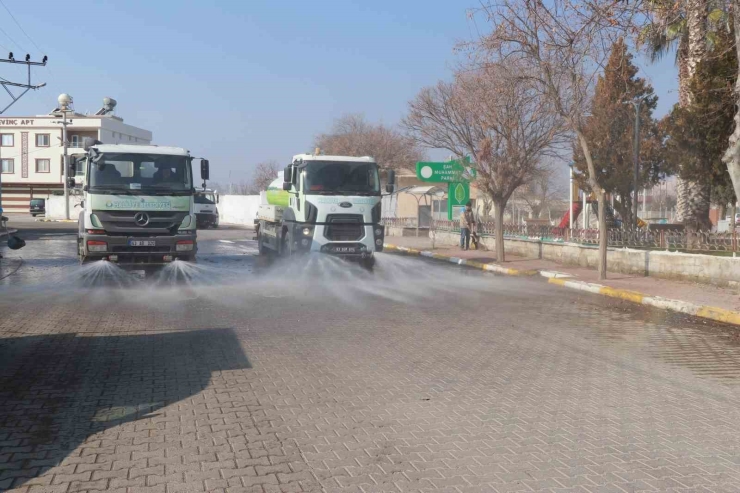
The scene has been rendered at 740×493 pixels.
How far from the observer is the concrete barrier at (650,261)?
15.8m

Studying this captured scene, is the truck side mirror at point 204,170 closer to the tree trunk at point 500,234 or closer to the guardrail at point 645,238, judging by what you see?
the tree trunk at point 500,234

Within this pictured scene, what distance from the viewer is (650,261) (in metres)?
18.1

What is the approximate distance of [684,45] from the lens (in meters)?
21.7

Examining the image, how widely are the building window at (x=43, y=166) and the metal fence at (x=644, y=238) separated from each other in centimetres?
6468

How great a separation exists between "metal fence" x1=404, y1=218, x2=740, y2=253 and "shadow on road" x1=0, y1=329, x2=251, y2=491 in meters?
11.4

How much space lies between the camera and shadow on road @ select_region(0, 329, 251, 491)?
5434 millimetres

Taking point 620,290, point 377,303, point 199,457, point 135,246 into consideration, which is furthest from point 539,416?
point 135,246

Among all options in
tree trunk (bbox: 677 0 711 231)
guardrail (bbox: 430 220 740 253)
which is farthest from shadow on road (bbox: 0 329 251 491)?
tree trunk (bbox: 677 0 711 231)

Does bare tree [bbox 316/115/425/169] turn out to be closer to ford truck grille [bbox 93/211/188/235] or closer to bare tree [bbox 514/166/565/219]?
bare tree [bbox 514/166/565/219]

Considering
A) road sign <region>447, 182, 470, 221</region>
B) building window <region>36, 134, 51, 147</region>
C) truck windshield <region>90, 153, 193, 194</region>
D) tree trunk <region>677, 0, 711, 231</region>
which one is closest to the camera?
truck windshield <region>90, 153, 193, 194</region>

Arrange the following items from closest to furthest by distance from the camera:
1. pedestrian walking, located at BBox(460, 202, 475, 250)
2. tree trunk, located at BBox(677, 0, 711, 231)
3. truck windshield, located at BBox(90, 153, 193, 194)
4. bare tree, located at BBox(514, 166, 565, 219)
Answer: truck windshield, located at BBox(90, 153, 193, 194), tree trunk, located at BBox(677, 0, 711, 231), pedestrian walking, located at BBox(460, 202, 475, 250), bare tree, located at BBox(514, 166, 565, 219)

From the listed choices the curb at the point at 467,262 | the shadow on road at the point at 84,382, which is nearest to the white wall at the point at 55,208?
the curb at the point at 467,262

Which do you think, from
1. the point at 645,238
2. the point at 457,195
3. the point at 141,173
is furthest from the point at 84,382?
the point at 457,195

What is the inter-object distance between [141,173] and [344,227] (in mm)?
5507
